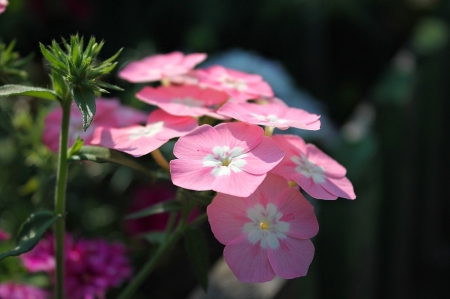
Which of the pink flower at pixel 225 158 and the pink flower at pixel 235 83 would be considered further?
the pink flower at pixel 235 83

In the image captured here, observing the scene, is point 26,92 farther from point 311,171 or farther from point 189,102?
point 311,171

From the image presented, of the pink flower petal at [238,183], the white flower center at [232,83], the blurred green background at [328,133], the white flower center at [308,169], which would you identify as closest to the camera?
the pink flower petal at [238,183]

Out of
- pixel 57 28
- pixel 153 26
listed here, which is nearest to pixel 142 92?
pixel 57 28

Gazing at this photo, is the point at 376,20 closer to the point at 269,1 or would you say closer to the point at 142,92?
the point at 269,1

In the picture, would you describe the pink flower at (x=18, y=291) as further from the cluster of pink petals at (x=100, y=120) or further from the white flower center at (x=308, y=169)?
the white flower center at (x=308, y=169)

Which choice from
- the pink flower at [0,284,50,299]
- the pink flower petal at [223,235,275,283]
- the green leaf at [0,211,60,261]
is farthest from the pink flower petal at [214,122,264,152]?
the pink flower at [0,284,50,299]

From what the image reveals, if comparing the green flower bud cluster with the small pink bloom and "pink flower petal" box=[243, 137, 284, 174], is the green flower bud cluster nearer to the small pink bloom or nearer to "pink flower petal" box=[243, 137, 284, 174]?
"pink flower petal" box=[243, 137, 284, 174]

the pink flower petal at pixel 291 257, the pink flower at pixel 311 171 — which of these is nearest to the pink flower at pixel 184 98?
the pink flower at pixel 311 171

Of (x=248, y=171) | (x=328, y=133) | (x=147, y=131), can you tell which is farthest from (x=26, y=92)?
(x=328, y=133)
